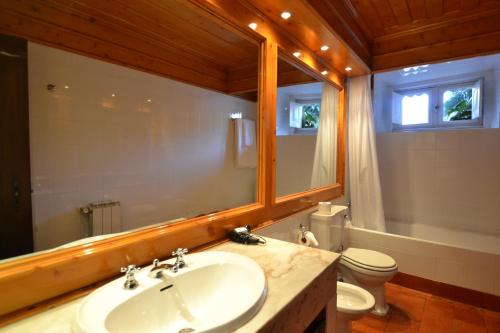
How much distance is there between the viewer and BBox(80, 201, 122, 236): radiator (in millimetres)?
1348

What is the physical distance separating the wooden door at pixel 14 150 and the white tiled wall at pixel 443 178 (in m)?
3.47

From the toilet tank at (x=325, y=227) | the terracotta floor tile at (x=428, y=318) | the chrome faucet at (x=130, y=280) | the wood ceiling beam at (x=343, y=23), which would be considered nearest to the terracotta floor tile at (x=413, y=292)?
the terracotta floor tile at (x=428, y=318)

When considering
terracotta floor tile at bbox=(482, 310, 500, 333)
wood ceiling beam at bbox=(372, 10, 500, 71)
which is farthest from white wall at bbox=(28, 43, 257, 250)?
terracotta floor tile at bbox=(482, 310, 500, 333)

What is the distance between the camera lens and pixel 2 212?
43.4 inches

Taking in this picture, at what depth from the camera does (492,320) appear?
6.68 ft

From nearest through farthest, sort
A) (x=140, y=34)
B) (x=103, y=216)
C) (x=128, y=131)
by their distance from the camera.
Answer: (x=103, y=216), (x=140, y=34), (x=128, y=131)

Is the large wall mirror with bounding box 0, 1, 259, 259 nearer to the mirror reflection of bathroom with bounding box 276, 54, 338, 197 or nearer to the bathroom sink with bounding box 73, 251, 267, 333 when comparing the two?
the bathroom sink with bounding box 73, 251, 267, 333

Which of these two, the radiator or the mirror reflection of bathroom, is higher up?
the mirror reflection of bathroom

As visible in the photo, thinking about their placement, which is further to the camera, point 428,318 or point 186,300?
point 428,318

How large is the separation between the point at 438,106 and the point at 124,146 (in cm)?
396

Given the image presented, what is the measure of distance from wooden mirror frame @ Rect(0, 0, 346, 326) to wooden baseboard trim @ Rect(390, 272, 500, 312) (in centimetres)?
117

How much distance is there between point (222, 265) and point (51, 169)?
3.89 feet

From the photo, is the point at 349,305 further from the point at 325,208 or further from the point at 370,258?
the point at 325,208

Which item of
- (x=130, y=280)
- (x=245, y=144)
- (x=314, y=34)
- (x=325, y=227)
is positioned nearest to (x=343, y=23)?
(x=314, y=34)
